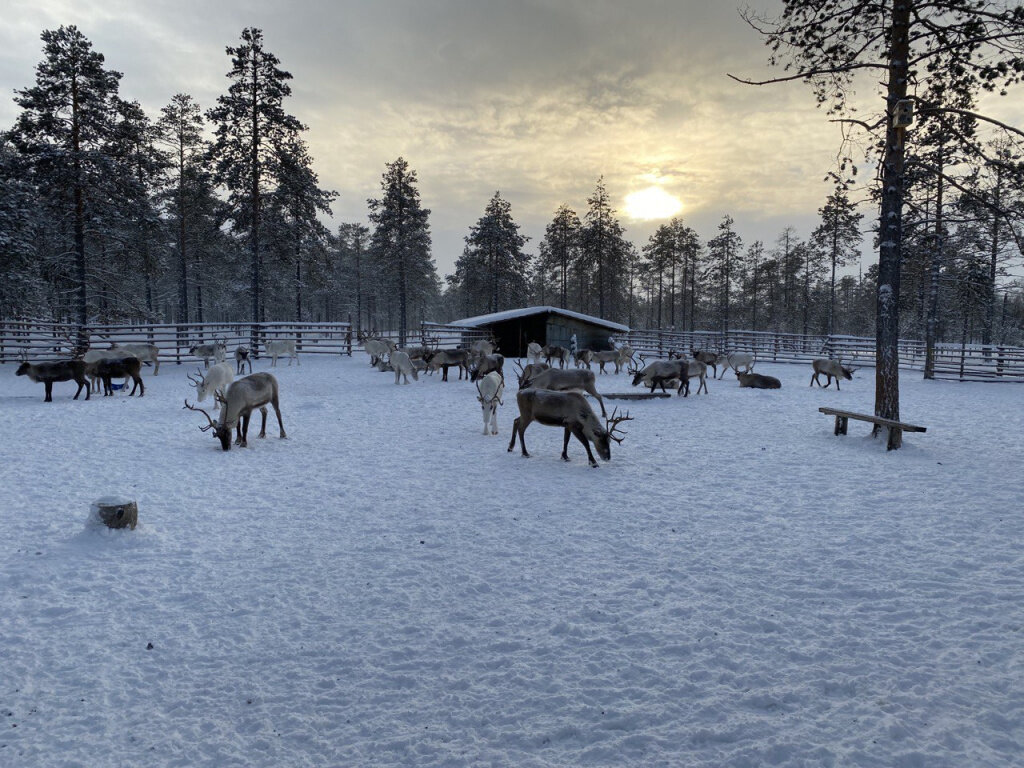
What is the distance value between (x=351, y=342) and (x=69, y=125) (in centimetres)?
1586

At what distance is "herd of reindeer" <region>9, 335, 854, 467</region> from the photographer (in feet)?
30.3

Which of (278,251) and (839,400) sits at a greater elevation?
(278,251)

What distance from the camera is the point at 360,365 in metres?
26.9

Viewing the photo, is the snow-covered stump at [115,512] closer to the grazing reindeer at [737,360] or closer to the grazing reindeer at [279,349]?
the grazing reindeer at [279,349]

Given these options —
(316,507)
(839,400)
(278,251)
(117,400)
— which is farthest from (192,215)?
(839,400)

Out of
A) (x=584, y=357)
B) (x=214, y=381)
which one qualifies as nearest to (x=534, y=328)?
(x=584, y=357)

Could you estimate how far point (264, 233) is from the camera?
28562mm

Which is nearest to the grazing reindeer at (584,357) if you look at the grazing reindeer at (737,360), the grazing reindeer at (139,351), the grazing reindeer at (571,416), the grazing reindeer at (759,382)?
the grazing reindeer at (737,360)

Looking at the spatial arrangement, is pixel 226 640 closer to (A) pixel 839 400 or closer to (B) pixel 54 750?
(B) pixel 54 750

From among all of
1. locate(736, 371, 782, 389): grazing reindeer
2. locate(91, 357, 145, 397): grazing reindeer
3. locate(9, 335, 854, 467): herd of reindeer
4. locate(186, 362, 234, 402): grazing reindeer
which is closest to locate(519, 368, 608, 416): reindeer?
locate(9, 335, 854, 467): herd of reindeer

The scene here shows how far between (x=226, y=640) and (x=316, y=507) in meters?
2.97

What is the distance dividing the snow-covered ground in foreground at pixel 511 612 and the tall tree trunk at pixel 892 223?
194cm

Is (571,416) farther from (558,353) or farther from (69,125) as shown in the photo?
→ (69,125)

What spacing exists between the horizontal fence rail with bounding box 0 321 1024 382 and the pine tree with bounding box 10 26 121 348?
90.8 inches
